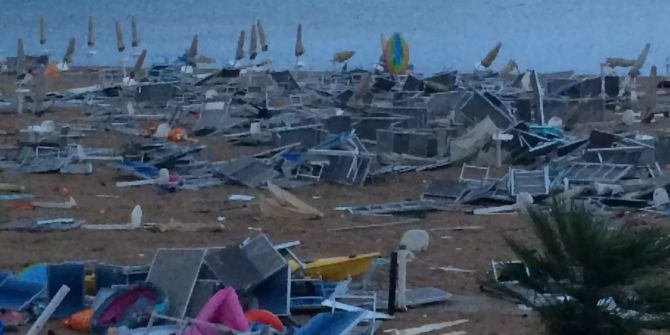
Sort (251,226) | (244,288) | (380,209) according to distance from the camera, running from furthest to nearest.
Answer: (380,209) → (251,226) → (244,288)

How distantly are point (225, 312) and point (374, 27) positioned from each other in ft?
163

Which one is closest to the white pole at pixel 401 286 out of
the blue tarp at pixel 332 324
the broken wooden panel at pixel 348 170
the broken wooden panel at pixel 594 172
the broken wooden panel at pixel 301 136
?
the blue tarp at pixel 332 324

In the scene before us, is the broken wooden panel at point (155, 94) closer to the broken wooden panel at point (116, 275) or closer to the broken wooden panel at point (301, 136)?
the broken wooden panel at point (301, 136)

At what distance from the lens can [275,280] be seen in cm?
797

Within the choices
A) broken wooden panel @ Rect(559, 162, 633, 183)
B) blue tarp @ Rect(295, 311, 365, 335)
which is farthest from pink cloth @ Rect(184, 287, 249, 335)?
broken wooden panel @ Rect(559, 162, 633, 183)

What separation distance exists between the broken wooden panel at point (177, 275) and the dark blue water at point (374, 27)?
78.1 feet

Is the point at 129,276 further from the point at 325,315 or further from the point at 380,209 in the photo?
the point at 380,209

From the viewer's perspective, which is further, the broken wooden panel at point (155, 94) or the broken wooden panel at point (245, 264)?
the broken wooden panel at point (155, 94)

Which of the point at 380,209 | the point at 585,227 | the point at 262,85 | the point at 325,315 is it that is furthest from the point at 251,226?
the point at 262,85

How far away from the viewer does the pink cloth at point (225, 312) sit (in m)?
7.09

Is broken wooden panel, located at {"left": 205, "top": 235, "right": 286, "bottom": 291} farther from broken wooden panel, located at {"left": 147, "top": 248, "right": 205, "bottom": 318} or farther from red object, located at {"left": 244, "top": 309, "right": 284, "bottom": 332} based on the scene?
red object, located at {"left": 244, "top": 309, "right": 284, "bottom": 332}

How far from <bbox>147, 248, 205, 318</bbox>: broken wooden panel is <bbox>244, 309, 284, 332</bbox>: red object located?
378mm

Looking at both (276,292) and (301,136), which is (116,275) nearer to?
(276,292)

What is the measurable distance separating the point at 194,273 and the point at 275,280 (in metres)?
0.55
